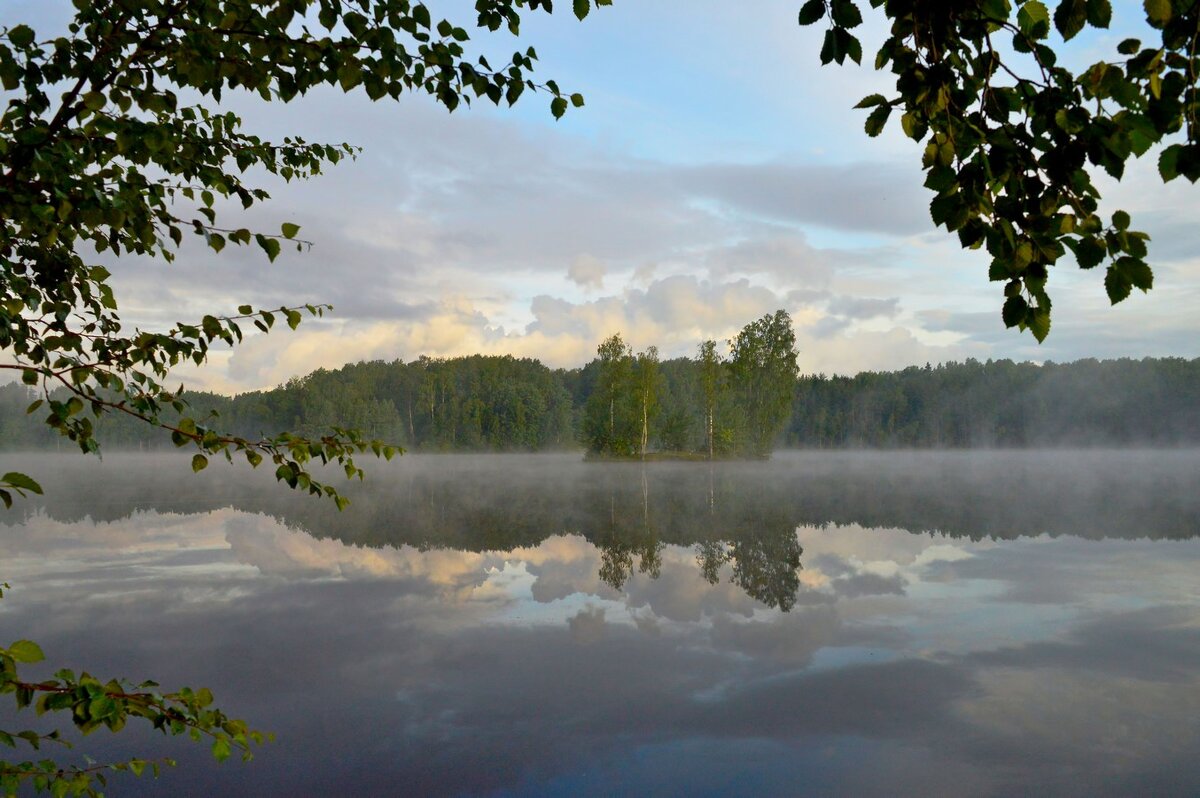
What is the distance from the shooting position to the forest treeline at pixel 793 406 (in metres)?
113

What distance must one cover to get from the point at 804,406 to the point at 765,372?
7796 cm

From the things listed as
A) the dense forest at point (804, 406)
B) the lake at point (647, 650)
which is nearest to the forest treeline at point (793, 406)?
the dense forest at point (804, 406)

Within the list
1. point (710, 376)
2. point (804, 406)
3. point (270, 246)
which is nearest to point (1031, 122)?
point (270, 246)

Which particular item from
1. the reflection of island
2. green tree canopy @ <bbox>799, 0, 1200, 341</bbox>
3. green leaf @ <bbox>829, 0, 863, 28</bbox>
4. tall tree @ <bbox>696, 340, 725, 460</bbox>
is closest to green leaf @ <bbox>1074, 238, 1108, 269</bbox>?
green tree canopy @ <bbox>799, 0, 1200, 341</bbox>

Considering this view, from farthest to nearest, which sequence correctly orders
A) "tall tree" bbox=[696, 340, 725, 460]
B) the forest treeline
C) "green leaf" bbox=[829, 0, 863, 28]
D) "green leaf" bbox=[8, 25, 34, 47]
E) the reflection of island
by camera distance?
the forest treeline
"tall tree" bbox=[696, 340, 725, 460]
the reflection of island
"green leaf" bbox=[8, 25, 34, 47]
"green leaf" bbox=[829, 0, 863, 28]

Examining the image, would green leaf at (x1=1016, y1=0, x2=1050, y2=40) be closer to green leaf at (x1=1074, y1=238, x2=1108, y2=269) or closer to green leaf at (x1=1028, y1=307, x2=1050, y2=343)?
green leaf at (x1=1074, y1=238, x2=1108, y2=269)

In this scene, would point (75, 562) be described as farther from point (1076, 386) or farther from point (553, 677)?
point (1076, 386)

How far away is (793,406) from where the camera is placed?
12044cm

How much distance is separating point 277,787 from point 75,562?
1384cm

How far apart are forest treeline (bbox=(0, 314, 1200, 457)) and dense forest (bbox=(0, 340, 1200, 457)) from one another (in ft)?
0.85

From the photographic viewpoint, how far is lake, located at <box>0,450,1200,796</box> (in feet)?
21.7

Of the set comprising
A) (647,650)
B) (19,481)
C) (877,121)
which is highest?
(877,121)

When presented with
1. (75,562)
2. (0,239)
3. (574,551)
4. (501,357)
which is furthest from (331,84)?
(501,357)

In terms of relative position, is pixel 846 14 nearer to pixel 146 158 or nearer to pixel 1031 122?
pixel 1031 122
